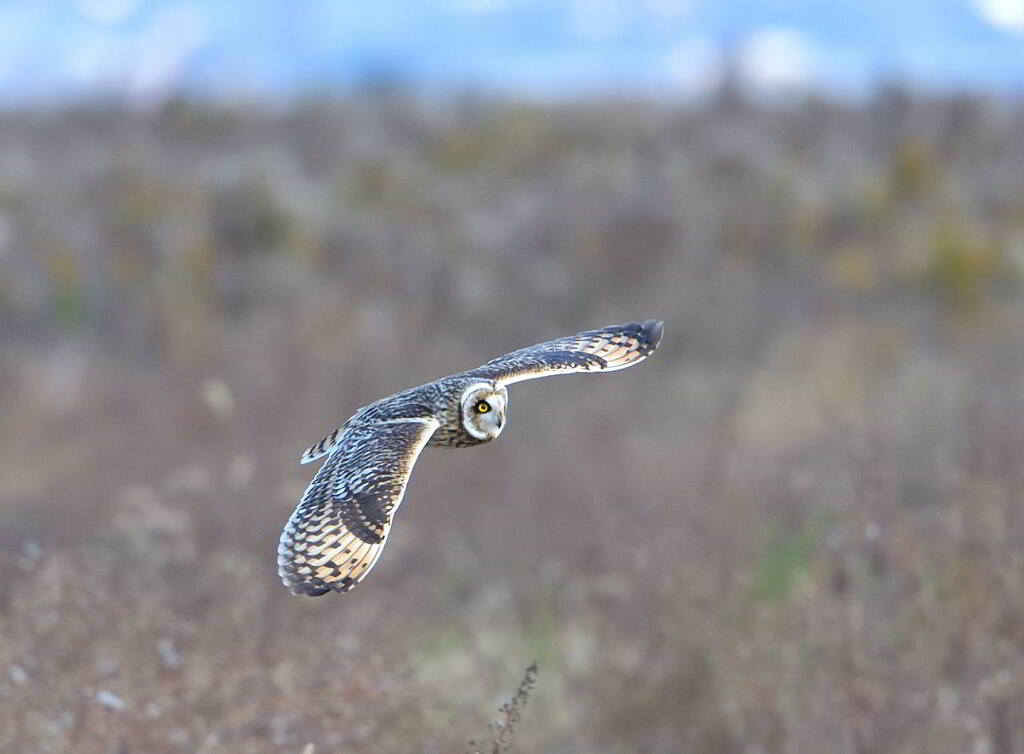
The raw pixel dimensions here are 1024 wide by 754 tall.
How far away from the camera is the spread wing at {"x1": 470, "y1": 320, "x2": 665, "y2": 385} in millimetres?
5086

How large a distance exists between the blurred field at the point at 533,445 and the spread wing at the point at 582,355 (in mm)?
948

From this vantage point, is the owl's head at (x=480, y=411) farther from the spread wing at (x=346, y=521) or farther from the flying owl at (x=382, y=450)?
the spread wing at (x=346, y=521)

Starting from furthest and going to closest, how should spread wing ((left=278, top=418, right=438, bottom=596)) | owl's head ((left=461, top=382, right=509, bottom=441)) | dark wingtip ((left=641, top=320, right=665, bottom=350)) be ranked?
dark wingtip ((left=641, top=320, right=665, bottom=350)) → owl's head ((left=461, top=382, right=509, bottom=441)) → spread wing ((left=278, top=418, right=438, bottom=596))

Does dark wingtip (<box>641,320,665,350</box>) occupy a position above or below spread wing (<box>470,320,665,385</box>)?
above

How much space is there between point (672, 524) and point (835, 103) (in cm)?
2290

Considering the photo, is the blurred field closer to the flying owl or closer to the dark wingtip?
the flying owl

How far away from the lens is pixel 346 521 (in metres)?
4.46

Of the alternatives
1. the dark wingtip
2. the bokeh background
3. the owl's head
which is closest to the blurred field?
the bokeh background

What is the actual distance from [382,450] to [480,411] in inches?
13.4

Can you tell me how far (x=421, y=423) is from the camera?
4840mm

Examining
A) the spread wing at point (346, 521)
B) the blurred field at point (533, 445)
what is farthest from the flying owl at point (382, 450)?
the blurred field at point (533, 445)

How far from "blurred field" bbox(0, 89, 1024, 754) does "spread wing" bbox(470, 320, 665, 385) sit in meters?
0.95

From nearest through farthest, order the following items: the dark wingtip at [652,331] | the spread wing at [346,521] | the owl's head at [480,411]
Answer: the spread wing at [346,521] → the owl's head at [480,411] → the dark wingtip at [652,331]

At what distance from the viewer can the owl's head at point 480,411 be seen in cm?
484
